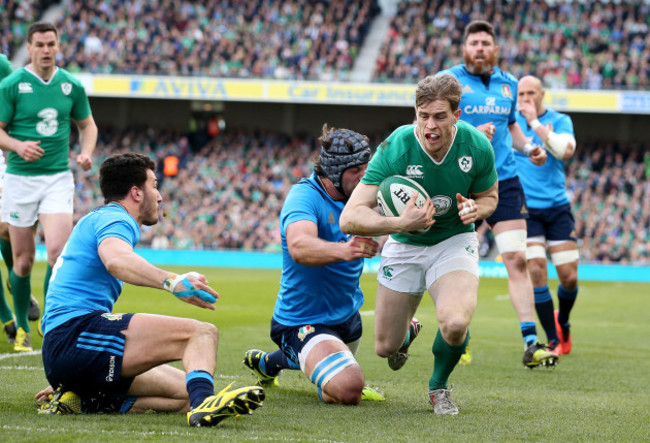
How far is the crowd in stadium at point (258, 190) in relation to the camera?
26.4 m

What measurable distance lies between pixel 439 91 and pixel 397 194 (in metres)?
0.65

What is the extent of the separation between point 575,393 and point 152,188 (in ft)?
11.3

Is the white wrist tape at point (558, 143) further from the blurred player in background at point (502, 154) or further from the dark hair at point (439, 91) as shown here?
the dark hair at point (439, 91)

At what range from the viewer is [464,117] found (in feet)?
25.5

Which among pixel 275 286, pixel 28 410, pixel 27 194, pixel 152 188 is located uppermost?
pixel 152 188

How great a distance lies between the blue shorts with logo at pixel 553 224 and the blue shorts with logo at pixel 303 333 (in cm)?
368

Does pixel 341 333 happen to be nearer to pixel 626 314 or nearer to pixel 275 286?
pixel 626 314

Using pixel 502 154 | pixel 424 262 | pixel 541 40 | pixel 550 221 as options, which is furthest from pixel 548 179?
pixel 541 40

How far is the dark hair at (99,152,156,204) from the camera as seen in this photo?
4793mm

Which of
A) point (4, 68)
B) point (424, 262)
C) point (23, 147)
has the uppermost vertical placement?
point (4, 68)

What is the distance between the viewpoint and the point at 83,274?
4.61 m

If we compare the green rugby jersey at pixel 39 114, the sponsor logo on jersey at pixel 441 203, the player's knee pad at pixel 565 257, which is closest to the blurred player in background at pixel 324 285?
the sponsor logo on jersey at pixel 441 203

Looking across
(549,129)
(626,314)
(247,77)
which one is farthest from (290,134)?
(549,129)

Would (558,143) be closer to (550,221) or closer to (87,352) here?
(550,221)
